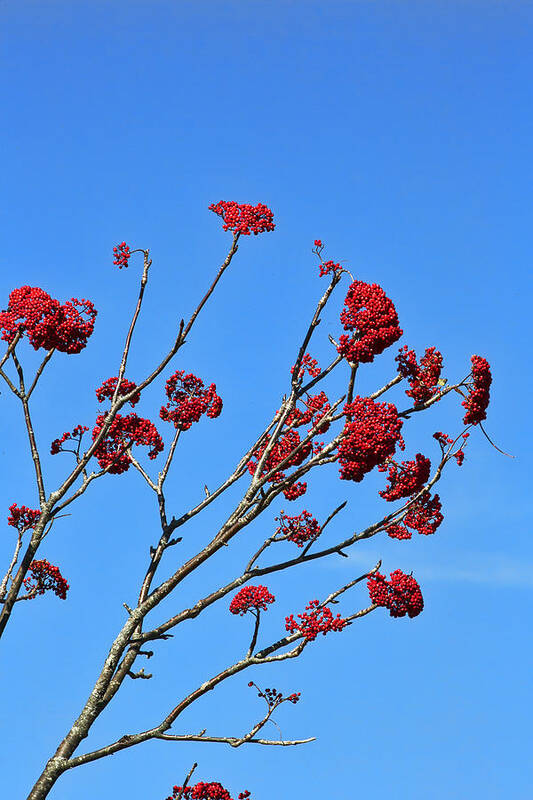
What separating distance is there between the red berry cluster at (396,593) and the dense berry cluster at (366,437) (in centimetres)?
192

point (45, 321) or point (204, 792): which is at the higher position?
point (45, 321)

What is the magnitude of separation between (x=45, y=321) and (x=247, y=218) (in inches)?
137

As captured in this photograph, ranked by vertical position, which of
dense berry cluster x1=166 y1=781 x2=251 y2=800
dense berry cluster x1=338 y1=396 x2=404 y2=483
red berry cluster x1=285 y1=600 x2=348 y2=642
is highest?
dense berry cluster x1=338 y1=396 x2=404 y2=483

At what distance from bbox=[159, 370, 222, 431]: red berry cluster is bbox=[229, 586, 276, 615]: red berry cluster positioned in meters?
2.92

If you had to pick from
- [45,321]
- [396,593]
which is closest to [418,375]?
[396,593]

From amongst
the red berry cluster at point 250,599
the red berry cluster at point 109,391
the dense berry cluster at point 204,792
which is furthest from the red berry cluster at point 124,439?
the dense berry cluster at point 204,792

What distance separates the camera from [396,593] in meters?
12.9

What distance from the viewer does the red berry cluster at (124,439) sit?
14.6 meters

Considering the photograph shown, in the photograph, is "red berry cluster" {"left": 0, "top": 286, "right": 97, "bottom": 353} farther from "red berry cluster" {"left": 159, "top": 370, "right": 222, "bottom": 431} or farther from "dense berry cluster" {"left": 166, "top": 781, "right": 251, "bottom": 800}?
"dense berry cluster" {"left": 166, "top": 781, "right": 251, "bottom": 800}

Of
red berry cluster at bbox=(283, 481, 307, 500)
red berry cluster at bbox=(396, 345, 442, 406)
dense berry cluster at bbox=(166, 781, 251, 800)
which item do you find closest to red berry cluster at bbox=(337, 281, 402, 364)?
red berry cluster at bbox=(396, 345, 442, 406)

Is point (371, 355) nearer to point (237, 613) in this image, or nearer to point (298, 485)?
point (298, 485)

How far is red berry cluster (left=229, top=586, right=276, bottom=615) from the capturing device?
43.6 ft

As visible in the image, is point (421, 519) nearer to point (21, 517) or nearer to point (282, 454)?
point (282, 454)

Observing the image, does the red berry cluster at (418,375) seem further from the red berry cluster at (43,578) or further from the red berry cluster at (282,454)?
the red berry cluster at (43,578)
